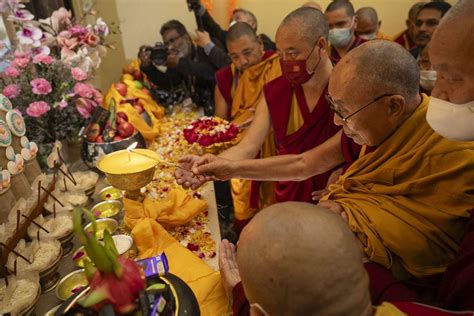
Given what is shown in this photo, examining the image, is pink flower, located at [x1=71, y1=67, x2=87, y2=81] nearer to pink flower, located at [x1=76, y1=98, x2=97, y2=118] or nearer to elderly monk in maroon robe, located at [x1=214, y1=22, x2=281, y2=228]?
pink flower, located at [x1=76, y1=98, x2=97, y2=118]

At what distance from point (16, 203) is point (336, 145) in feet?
4.55

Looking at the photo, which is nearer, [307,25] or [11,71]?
[11,71]

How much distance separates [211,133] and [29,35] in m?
1.10

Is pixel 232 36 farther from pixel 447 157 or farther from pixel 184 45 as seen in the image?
pixel 447 157

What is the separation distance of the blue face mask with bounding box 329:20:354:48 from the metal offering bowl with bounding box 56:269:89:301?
9.31ft

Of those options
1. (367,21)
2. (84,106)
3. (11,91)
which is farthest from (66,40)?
(367,21)

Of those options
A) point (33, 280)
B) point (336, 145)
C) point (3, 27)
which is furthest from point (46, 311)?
point (3, 27)

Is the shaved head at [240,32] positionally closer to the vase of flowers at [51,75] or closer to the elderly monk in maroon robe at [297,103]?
the elderly monk in maroon robe at [297,103]

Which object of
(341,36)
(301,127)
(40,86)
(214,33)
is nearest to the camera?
(40,86)

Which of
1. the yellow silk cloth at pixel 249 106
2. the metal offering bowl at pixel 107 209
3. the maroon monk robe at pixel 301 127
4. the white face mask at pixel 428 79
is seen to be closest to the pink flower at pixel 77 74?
the metal offering bowl at pixel 107 209

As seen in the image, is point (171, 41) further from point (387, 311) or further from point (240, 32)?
point (387, 311)

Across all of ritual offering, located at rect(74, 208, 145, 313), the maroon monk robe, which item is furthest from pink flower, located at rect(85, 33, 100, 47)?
ritual offering, located at rect(74, 208, 145, 313)

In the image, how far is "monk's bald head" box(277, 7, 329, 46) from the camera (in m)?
1.98

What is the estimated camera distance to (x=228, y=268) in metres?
1.26
